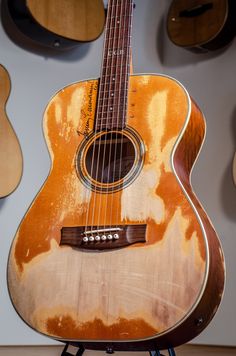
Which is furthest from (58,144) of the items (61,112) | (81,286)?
(81,286)

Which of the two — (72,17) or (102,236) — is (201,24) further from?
(102,236)

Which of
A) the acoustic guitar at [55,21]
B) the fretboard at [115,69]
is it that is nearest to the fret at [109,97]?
the fretboard at [115,69]

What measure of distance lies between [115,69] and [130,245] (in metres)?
0.50

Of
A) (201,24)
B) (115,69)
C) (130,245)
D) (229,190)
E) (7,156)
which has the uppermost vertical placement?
(201,24)

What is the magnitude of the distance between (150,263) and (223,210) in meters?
0.97

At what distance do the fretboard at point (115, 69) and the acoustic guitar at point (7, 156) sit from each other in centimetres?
68

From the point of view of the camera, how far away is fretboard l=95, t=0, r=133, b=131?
131 cm

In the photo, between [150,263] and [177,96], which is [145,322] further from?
[177,96]

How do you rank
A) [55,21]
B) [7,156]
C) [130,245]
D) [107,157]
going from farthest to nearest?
[55,21]
[7,156]
[107,157]
[130,245]

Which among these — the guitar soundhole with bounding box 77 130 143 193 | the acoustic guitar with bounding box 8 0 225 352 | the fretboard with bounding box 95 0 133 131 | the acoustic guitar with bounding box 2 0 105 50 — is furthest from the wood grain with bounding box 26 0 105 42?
the guitar soundhole with bounding box 77 130 143 193

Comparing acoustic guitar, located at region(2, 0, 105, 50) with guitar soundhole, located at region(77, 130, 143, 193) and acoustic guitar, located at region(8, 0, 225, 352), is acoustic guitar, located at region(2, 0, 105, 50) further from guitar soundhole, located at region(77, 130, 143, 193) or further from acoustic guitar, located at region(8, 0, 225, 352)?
guitar soundhole, located at region(77, 130, 143, 193)

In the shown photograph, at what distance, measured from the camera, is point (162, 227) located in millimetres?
1115

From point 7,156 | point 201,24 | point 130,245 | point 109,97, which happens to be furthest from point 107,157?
point 201,24

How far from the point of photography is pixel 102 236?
1.16 metres
